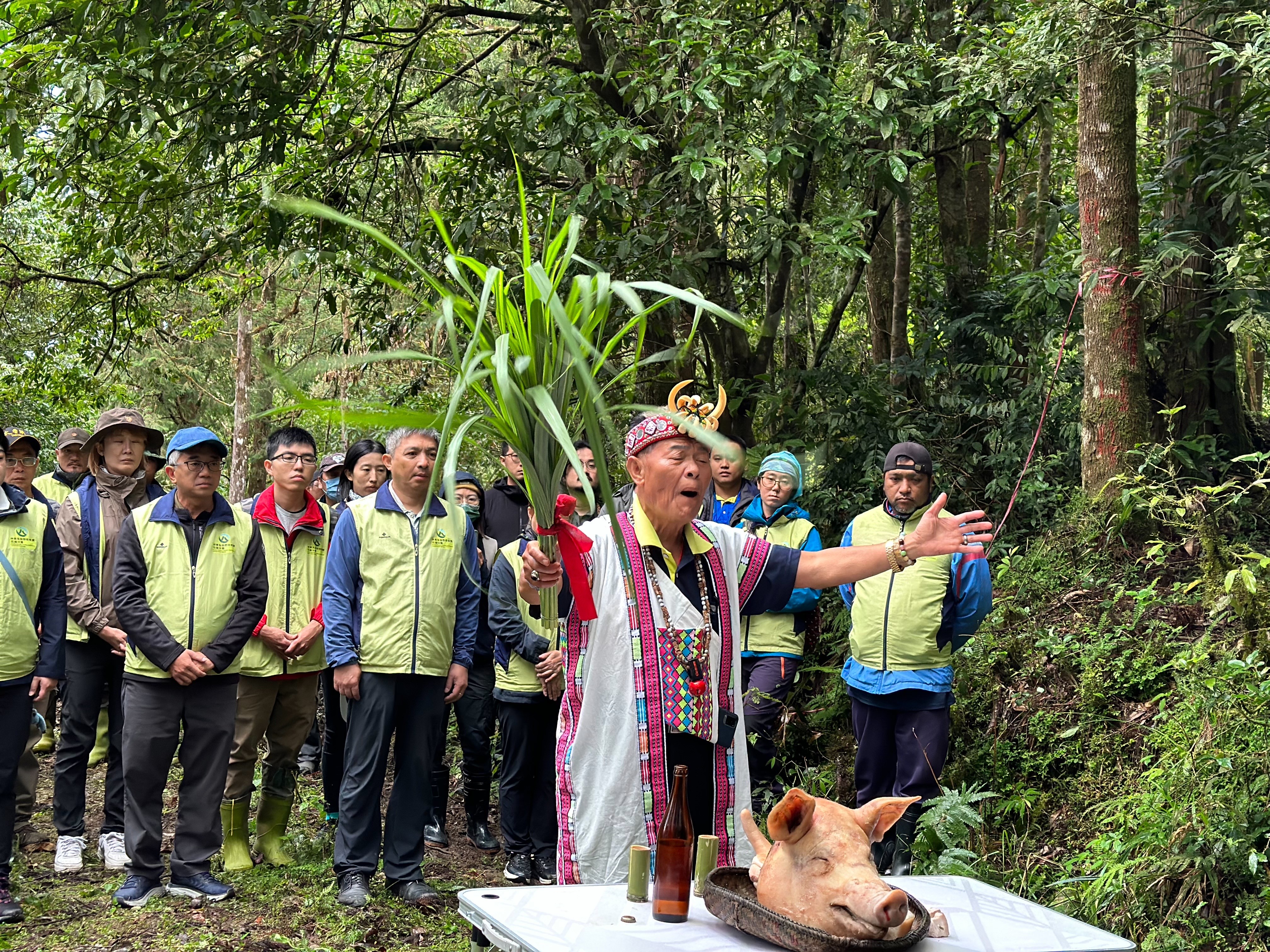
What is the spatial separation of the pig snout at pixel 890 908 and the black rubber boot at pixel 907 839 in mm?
3250

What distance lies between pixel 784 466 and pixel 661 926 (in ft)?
14.2

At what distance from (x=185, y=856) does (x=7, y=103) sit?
433cm

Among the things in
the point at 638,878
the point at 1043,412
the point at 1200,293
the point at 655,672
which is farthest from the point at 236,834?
the point at 1200,293

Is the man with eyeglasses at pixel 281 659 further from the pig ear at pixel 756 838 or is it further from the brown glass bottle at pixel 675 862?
the pig ear at pixel 756 838

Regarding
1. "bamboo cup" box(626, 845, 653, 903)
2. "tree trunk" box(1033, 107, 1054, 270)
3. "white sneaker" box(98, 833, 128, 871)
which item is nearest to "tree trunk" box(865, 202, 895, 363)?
"tree trunk" box(1033, 107, 1054, 270)

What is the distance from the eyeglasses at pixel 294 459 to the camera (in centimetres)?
631

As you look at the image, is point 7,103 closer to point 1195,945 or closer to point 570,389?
point 570,389

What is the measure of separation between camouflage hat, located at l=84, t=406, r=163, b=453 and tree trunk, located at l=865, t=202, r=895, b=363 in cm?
787

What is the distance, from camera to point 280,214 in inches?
345

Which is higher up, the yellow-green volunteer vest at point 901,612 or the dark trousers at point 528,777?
the yellow-green volunteer vest at point 901,612

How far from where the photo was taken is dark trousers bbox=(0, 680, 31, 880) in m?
5.27

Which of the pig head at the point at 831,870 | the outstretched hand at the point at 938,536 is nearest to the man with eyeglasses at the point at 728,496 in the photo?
the outstretched hand at the point at 938,536

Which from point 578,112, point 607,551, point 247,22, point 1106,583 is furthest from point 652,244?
point 607,551

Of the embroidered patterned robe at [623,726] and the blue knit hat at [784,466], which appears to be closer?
the embroidered patterned robe at [623,726]
